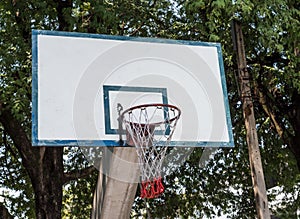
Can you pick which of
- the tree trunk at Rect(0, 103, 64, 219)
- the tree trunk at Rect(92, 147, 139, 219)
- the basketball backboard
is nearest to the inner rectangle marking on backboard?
the basketball backboard

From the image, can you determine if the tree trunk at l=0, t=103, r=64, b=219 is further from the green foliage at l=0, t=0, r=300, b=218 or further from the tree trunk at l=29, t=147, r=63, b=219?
the green foliage at l=0, t=0, r=300, b=218

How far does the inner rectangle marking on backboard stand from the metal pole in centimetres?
133

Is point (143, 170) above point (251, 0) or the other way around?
the other way around

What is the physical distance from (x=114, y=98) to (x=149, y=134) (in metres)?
0.60

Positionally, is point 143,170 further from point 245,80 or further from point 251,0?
point 251,0

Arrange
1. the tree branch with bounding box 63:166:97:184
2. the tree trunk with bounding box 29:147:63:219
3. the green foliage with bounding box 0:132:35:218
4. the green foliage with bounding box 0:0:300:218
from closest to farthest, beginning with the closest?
the green foliage with bounding box 0:0:300:218
the tree trunk with bounding box 29:147:63:219
the tree branch with bounding box 63:166:97:184
the green foliage with bounding box 0:132:35:218

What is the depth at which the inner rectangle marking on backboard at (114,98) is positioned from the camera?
5152 mm

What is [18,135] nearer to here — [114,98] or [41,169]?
[41,169]

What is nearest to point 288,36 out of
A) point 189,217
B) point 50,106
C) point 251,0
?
point 251,0

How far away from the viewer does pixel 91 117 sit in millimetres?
5164

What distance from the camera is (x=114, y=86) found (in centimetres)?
542

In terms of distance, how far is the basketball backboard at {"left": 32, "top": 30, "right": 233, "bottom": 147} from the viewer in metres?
4.98

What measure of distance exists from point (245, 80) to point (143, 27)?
9.07 ft

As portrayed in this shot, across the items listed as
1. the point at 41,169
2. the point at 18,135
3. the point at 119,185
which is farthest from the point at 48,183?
the point at 119,185
